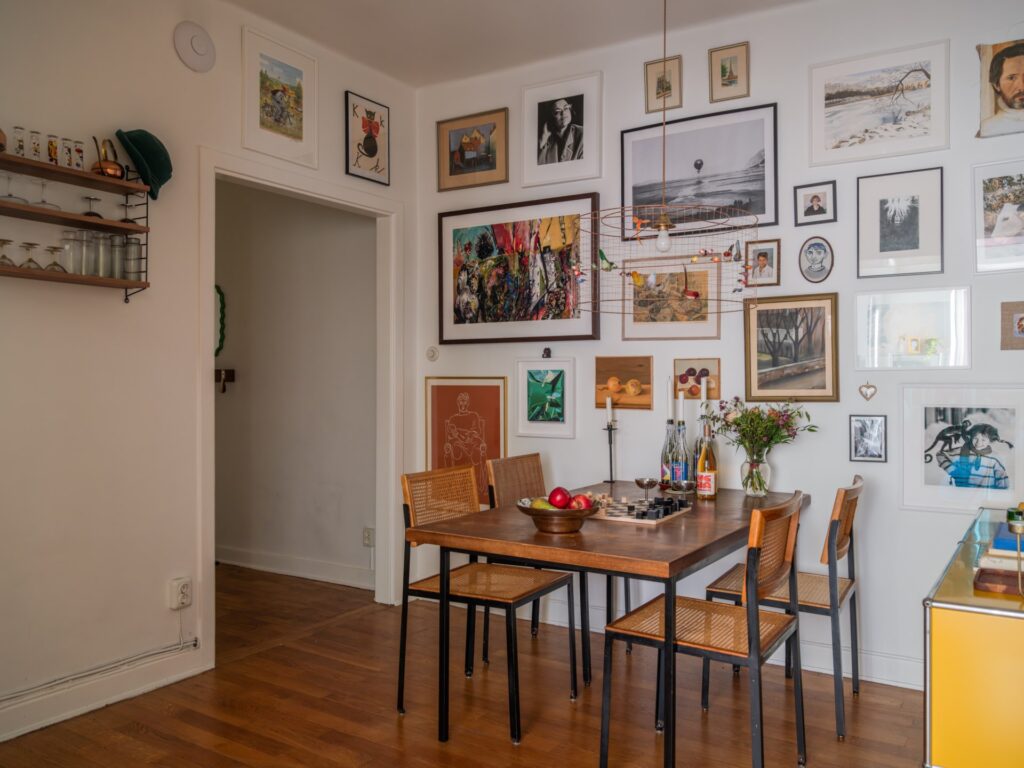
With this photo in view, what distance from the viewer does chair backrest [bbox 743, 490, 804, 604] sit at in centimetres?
214

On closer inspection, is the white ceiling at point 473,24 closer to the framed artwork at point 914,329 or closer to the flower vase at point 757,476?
the framed artwork at point 914,329

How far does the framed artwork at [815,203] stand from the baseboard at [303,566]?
3.00m

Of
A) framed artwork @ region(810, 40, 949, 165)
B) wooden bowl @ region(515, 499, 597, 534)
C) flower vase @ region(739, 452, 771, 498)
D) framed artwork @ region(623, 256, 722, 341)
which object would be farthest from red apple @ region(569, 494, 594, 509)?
framed artwork @ region(810, 40, 949, 165)

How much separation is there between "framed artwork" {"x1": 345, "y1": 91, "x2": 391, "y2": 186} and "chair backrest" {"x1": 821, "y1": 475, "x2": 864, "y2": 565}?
2761 mm

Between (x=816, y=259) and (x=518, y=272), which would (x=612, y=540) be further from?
(x=518, y=272)

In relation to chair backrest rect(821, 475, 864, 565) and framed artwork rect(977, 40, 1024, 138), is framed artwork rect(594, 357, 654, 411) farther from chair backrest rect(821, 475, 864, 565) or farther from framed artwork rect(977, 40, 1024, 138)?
framed artwork rect(977, 40, 1024, 138)

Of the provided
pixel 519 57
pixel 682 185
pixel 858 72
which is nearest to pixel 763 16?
pixel 858 72

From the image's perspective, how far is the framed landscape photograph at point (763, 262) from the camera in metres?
3.40

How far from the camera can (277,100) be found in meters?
3.61

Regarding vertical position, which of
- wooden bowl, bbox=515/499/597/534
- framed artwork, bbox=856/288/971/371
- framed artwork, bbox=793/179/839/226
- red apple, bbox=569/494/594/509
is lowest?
wooden bowl, bbox=515/499/597/534

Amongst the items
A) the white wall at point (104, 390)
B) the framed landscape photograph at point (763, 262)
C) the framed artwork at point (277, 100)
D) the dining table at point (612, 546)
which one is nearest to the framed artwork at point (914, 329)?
the framed landscape photograph at point (763, 262)

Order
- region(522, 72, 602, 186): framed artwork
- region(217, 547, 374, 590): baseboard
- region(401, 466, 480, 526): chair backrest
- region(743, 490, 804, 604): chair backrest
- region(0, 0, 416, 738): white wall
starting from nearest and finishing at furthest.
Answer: region(743, 490, 804, 604): chair backrest
region(0, 0, 416, 738): white wall
region(401, 466, 480, 526): chair backrest
region(522, 72, 602, 186): framed artwork
region(217, 547, 374, 590): baseboard

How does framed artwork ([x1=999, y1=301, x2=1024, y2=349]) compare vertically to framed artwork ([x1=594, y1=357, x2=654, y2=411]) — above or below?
above

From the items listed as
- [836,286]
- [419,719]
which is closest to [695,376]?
[836,286]
